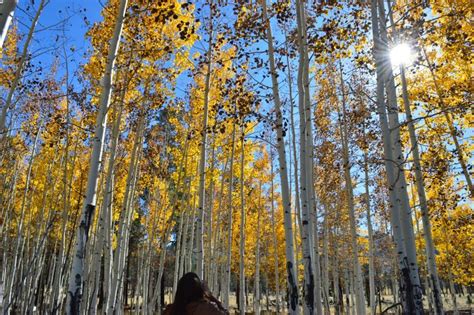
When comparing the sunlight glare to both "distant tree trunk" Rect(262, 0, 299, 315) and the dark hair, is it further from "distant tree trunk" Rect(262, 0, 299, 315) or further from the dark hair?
the dark hair

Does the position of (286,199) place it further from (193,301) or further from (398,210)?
(193,301)

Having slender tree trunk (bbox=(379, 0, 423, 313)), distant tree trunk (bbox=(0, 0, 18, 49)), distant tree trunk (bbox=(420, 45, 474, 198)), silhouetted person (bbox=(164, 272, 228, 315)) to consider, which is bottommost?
silhouetted person (bbox=(164, 272, 228, 315))

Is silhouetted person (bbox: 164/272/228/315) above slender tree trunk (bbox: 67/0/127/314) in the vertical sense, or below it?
below

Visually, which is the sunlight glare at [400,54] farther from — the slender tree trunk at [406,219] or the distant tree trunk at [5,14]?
the distant tree trunk at [5,14]

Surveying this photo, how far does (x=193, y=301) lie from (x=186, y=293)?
0.36ft

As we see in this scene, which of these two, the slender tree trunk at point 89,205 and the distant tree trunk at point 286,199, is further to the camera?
the distant tree trunk at point 286,199

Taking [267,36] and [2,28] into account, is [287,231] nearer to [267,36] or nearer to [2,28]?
[267,36]

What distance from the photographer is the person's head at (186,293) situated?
→ 11.2ft

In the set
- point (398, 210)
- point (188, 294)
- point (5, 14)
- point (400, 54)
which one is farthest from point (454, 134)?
point (5, 14)

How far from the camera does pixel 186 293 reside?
11.3ft

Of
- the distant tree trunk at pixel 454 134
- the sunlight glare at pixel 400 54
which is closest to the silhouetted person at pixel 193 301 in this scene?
the sunlight glare at pixel 400 54

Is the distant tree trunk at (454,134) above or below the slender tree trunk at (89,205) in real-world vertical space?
above

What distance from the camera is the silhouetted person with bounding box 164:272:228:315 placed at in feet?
10.8

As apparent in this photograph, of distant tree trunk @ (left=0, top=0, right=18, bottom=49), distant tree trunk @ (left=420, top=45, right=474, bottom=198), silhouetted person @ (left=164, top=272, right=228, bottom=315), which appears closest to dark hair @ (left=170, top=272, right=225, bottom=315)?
silhouetted person @ (left=164, top=272, right=228, bottom=315)
